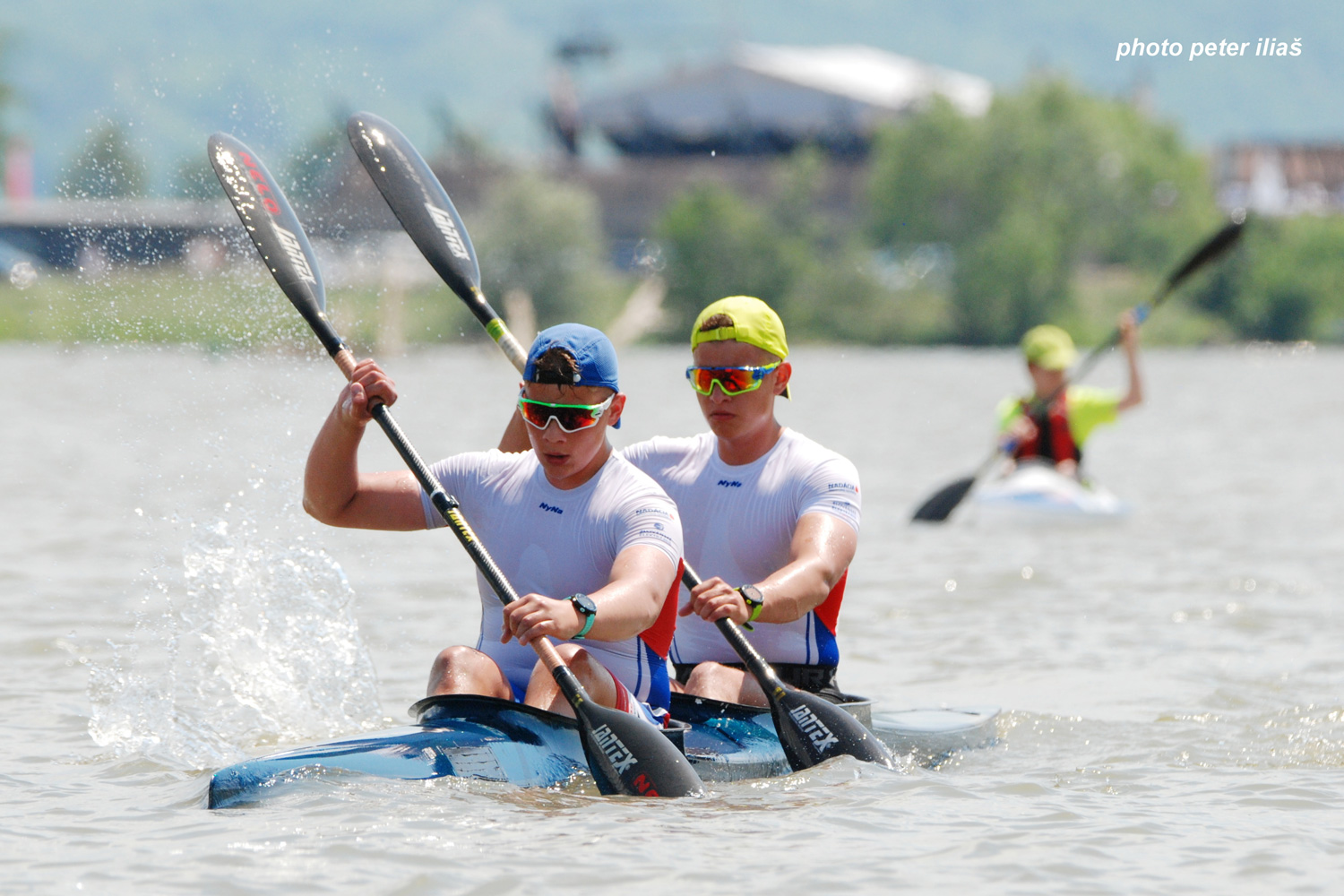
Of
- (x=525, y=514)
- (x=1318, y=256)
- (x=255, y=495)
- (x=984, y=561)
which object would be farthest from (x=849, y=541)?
(x=1318, y=256)

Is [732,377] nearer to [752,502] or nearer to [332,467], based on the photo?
[752,502]

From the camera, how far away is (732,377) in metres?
5.18

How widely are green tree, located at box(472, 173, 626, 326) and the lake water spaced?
24.7 meters

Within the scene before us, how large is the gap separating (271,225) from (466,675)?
2.05m

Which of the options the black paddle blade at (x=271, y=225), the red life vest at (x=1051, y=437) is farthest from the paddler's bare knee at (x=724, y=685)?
the red life vest at (x=1051, y=437)

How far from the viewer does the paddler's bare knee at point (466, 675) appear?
182 inches

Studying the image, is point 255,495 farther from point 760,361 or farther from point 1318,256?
point 1318,256

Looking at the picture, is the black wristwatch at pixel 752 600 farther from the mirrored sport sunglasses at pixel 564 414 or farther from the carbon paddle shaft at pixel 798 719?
the mirrored sport sunglasses at pixel 564 414

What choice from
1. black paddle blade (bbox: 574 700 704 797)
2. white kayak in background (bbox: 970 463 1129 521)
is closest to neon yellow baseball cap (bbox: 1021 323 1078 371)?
white kayak in background (bbox: 970 463 1129 521)

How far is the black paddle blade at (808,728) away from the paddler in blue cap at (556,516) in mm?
443

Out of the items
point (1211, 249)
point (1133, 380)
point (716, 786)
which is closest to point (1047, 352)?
point (1133, 380)

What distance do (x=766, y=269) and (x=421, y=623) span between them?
43.7 m

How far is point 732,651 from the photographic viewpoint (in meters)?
5.50

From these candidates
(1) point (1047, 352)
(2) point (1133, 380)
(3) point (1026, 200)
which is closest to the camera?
(2) point (1133, 380)
